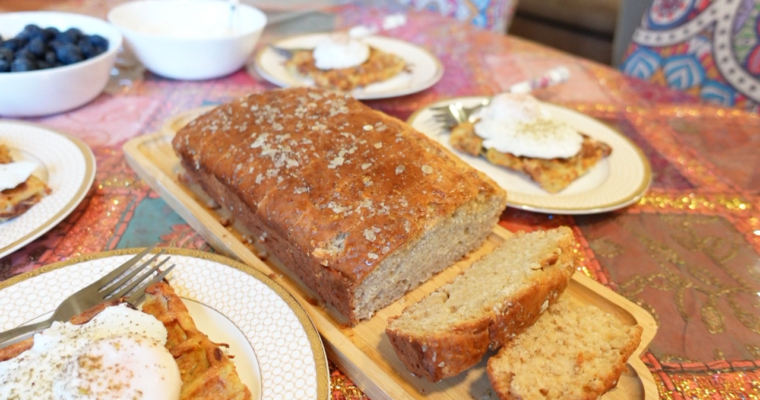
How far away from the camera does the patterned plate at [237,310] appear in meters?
1.34

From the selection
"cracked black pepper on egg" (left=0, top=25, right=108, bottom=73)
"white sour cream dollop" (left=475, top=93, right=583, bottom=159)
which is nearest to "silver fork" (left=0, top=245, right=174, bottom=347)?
"cracked black pepper on egg" (left=0, top=25, right=108, bottom=73)

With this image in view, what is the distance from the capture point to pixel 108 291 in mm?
1522

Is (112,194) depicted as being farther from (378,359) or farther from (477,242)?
(477,242)

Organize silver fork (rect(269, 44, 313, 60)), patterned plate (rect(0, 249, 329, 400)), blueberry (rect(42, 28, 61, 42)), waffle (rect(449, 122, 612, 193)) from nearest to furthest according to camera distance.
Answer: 1. patterned plate (rect(0, 249, 329, 400))
2. waffle (rect(449, 122, 612, 193))
3. blueberry (rect(42, 28, 61, 42))
4. silver fork (rect(269, 44, 313, 60))

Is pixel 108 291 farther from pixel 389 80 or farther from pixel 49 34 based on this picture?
pixel 389 80

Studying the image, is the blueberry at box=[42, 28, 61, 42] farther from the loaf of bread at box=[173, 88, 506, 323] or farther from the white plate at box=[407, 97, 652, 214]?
the white plate at box=[407, 97, 652, 214]

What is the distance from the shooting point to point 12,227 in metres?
1.76

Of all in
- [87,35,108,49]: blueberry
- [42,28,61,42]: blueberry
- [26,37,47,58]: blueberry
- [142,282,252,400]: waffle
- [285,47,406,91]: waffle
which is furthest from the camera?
[285,47,406,91]: waffle

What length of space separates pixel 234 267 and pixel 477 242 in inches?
39.6

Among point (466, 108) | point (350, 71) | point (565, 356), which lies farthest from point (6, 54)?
point (565, 356)

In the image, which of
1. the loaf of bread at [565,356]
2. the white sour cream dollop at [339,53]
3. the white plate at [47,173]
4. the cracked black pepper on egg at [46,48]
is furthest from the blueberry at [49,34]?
the loaf of bread at [565,356]

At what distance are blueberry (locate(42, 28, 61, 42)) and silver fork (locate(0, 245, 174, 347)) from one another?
175 cm

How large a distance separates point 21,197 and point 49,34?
1.31m

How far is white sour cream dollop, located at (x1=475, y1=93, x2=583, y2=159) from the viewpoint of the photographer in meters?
2.34
